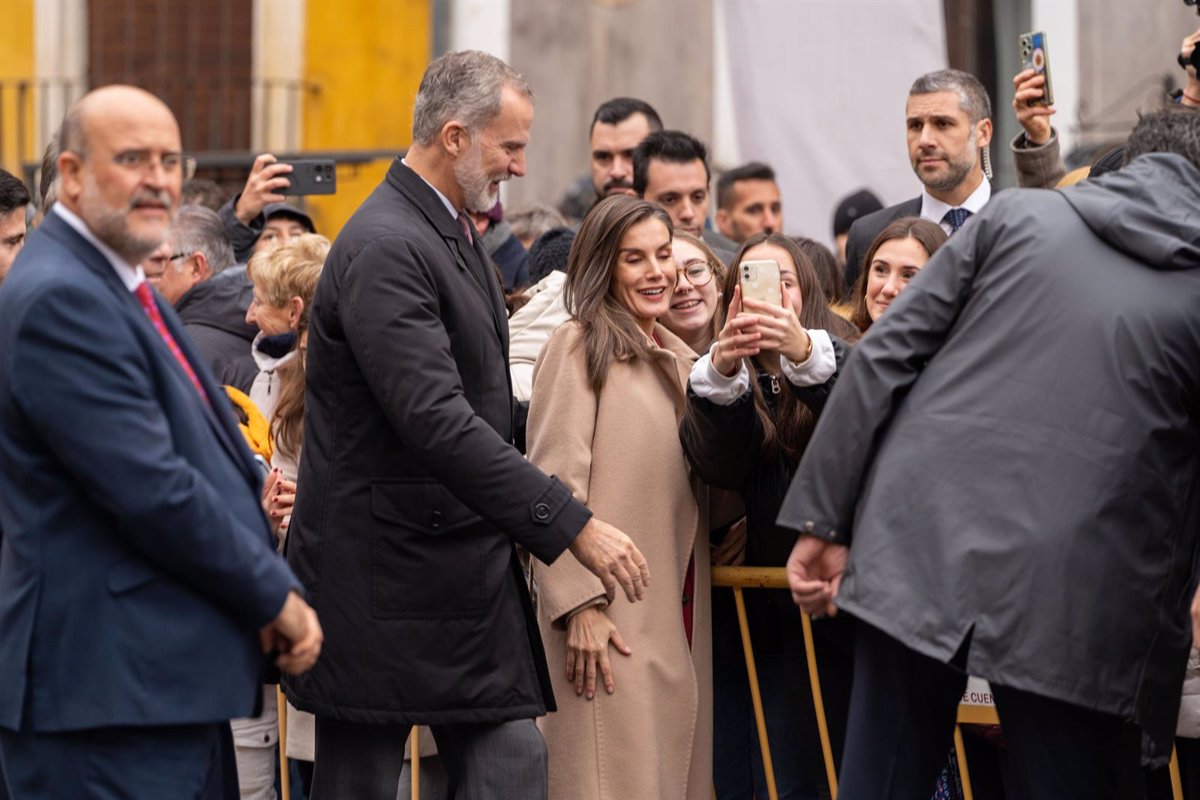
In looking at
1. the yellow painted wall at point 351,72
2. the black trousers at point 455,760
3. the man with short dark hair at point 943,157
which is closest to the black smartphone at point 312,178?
the man with short dark hair at point 943,157

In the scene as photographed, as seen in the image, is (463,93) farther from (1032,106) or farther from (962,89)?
(962,89)

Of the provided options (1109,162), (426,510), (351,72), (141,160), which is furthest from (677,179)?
(351,72)

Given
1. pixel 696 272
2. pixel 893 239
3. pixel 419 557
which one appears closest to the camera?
pixel 419 557

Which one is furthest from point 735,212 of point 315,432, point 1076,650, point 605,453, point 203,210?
point 1076,650

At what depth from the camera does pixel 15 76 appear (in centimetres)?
1416

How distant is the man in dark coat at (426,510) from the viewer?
15.1 feet

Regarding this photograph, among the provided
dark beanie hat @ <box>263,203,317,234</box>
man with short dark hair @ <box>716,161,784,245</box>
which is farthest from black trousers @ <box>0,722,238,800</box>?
man with short dark hair @ <box>716,161,784,245</box>

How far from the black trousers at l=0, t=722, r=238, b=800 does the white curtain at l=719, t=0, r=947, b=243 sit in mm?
4956

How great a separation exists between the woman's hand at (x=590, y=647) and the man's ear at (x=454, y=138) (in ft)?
4.24

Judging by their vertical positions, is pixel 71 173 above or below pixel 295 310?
above

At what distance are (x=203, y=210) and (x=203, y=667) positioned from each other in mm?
3893

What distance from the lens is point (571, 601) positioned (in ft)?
16.9

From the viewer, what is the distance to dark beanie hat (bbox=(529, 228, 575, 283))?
6.77 metres

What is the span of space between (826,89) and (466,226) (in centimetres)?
351
